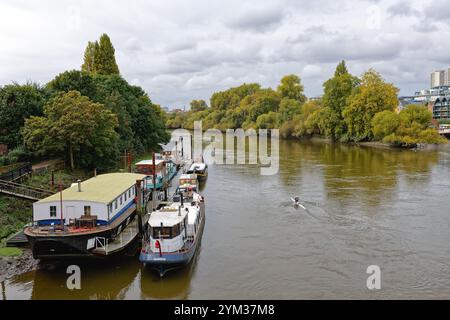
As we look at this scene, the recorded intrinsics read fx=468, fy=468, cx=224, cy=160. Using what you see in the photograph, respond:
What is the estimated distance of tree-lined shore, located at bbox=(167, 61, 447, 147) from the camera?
89812 mm

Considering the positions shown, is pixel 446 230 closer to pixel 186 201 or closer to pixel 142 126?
pixel 186 201

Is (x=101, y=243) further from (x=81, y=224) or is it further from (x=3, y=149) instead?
(x=3, y=149)


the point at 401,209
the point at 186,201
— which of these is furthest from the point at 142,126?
the point at 401,209

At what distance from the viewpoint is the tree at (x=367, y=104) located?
9975cm

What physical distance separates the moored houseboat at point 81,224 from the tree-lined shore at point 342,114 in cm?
7135

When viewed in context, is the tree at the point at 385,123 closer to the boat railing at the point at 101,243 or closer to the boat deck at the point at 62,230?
the boat deck at the point at 62,230

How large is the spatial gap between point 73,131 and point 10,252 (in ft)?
60.7

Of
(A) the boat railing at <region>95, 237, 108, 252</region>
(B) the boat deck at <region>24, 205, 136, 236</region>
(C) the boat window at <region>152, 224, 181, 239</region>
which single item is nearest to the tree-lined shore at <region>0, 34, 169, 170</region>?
(B) the boat deck at <region>24, 205, 136, 236</region>

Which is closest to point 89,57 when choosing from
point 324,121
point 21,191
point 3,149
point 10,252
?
point 324,121

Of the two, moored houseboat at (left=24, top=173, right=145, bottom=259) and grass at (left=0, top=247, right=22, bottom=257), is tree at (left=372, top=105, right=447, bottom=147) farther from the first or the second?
grass at (left=0, top=247, right=22, bottom=257)

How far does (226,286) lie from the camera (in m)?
23.5

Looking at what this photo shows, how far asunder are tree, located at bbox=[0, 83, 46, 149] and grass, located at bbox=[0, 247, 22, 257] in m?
19.5
